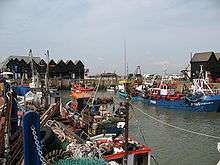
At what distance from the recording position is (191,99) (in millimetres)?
36156

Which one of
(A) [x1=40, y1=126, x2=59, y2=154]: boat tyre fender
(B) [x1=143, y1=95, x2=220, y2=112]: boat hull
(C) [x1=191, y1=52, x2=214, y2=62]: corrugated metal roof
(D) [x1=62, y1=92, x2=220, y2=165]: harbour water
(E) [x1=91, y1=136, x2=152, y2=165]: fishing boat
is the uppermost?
(C) [x1=191, y1=52, x2=214, y2=62]: corrugated metal roof

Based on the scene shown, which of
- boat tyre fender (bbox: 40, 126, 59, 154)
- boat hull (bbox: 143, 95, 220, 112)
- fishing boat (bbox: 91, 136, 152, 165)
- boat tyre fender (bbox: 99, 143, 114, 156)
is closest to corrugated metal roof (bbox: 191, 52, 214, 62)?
boat hull (bbox: 143, 95, 220, 112)

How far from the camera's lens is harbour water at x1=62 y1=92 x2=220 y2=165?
654 inches

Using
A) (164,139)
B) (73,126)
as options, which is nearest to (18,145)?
(73,126)

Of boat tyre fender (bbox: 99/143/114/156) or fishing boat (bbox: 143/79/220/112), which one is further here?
fishing boat (bbox: 143/79/220/112)

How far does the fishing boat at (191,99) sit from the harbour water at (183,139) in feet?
4.81

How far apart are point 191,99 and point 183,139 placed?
1567 cm

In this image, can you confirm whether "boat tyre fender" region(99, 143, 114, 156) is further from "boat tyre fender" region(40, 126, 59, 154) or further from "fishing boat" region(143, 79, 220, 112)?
"fishing boat" region(143, 79, 220, 112)

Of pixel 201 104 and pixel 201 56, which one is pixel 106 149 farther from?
pixel 201 56

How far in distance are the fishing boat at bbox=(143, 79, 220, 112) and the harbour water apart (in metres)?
1.47

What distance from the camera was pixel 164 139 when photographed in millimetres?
21453

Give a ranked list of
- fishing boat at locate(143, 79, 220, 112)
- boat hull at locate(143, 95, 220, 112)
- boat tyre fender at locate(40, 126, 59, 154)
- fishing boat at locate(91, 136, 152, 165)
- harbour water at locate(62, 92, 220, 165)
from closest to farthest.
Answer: boat tyre fender at locate(40, 126, 59, 154) < fishing boat at locate(91, 136, 152, 165) < harbour water at locate(62, 92, 220, 165) < boat hull at locate(143, 95, 220, 112) < fishing boat at locate(143, 79, 220, 112)

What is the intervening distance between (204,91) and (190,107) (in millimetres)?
4110

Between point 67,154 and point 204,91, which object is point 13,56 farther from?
point 67,154
